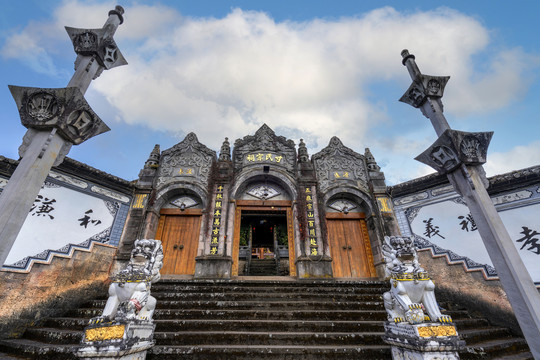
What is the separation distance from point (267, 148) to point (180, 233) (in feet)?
17.4

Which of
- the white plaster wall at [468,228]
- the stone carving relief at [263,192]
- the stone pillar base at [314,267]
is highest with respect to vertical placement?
the stone carving relief at [263,192]

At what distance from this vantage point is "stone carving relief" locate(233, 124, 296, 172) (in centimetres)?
1086

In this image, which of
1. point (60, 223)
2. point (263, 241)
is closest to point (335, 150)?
point (263, 241)

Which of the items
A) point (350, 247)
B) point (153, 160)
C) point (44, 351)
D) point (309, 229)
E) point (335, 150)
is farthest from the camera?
point (335, 150)

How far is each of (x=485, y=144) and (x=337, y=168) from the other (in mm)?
6522

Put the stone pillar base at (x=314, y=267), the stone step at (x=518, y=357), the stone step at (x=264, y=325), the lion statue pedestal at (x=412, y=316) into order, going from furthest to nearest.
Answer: the stone pillar base at (x=314, y=267) < the stone step at (x=264, y=325) < the stone step at (x=518, y=357) < the lion statue pedestal at (x=412, y=316)

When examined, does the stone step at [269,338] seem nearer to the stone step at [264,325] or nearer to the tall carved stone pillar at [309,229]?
the stone step at [264,325]

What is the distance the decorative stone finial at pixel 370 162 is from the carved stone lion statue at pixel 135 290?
9.67 metres

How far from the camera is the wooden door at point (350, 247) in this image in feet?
30.4

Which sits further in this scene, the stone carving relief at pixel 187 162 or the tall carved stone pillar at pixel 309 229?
the stone carving relief at pixel 187 162

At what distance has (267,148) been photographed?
1123 centimetres

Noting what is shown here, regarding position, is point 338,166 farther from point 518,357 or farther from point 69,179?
point 69,179

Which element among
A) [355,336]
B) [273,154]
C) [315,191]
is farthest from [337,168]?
[355,336]

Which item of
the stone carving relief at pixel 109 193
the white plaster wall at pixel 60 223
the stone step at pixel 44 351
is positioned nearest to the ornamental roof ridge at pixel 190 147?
the stone carving relief at pixel 109 193
